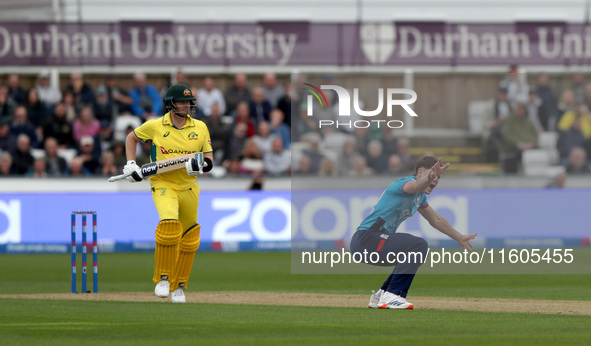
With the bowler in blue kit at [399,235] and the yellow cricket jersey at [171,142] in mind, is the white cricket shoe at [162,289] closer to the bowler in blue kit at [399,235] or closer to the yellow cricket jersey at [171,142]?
the yellow cricket jersey at [171,142]

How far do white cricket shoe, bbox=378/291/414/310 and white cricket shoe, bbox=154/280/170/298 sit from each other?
239cm

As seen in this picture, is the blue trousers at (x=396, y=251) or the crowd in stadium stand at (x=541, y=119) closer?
the blue trousers at (x=396, y=251)

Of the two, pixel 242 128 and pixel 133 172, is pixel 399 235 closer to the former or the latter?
pixel 133 172

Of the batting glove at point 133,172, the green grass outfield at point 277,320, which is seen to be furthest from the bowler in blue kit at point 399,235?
the batting glove at point 133,172

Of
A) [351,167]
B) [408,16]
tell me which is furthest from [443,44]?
[351,167]

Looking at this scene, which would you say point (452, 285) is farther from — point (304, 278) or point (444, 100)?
point (444, 100)

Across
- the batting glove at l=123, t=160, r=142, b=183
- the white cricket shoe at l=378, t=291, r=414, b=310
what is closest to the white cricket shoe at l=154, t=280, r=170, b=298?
the batting glove at l=123, t=160, r=142, b=183

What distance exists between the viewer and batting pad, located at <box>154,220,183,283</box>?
38.2 ft

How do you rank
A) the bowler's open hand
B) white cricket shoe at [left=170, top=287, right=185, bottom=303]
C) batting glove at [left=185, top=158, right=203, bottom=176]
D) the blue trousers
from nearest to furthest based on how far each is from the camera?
the bowler's open hand, the blue trousers, batting glove at [left=185, top=158, right=203, bottom=176], white cricket shoe at [left=170, top=287, right=185, bottom=303]

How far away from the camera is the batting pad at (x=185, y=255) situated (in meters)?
12.1

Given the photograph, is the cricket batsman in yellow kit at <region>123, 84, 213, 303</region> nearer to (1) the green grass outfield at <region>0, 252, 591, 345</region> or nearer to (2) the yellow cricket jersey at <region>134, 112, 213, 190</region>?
(2) the yellow cricket jersey at <region>134, 112, 213, 190</region>

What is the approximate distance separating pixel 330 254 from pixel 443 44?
9544 mm

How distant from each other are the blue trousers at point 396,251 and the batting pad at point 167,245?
6.37 feet

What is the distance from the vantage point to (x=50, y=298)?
41.4ft
